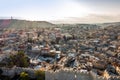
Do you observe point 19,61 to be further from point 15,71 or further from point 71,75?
point 71,75

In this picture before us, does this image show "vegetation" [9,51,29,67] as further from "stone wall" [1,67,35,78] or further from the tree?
the tree

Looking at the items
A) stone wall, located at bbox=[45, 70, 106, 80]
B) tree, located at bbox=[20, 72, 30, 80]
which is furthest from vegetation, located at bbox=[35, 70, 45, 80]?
stone wall, located at bbox=[45, 70, 106, 80]

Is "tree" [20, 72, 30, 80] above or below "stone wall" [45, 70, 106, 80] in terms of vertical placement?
below

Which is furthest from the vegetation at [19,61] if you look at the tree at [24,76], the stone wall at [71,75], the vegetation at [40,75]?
the stone wall at [71,75]

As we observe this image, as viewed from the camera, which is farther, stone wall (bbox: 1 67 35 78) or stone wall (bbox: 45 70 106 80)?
stone wall (bbox: 1 67 35 78)

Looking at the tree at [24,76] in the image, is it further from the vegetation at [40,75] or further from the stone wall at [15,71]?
the stone wall at [15,71]

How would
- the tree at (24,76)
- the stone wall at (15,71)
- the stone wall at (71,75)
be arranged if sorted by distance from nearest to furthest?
the stone wall at (71,75) → the tree at (24,76) → the stone wall at (15,71)

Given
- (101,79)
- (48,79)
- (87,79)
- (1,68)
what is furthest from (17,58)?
(101,79)

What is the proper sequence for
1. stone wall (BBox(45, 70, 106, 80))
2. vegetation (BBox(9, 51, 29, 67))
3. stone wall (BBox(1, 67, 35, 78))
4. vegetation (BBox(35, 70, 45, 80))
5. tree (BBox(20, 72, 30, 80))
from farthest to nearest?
vegetation (BBox(9, 51, 29, 67))
stone wall (BBox(1, 67, 35, 78))
tree (BBox(20, 72, 30, 80))
vegetation (BBox(35, 70, 45, 80))
stone wall (BBox(45, 70, 106, 80))

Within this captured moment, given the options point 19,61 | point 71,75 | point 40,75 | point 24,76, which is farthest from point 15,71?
point 71,75

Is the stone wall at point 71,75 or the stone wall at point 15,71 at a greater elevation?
the stone wall at point 71,75

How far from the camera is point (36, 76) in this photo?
76.4 ft

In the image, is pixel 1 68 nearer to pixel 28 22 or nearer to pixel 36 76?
pixel 36 76

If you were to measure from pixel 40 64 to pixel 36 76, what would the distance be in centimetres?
893
